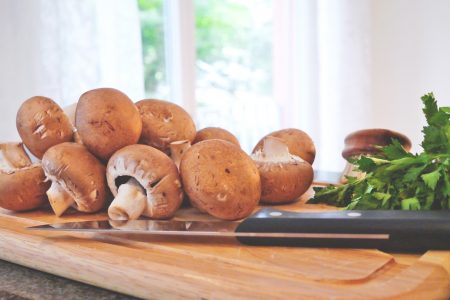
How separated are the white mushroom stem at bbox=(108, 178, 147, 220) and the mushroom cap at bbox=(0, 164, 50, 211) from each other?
0.16 meters

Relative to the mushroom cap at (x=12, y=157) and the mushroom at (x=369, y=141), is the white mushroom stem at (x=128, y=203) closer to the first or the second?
the mushroom cap at (x=12, y=157)

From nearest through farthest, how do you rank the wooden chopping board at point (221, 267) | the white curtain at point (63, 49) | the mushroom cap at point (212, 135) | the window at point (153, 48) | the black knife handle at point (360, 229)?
the wooden chopping board at point (221, 267) < the black knife handle at point (360, 229) < the mushroom cap at point (212, 135) < the white curtain at point (63, 49) < the window at point (153, 48)

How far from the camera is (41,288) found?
67cm

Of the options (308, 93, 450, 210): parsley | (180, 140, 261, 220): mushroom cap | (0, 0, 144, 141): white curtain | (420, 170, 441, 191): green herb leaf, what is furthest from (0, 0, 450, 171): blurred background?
(420, 170, 441, 191): green herb leaf

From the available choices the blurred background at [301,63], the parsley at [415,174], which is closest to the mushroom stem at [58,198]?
the parsley at [415,174]

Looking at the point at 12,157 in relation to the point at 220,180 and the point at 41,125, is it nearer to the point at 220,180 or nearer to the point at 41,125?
the point at 41,125

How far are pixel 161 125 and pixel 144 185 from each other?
0.17m

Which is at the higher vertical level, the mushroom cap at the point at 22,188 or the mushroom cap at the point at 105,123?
the mushroom cap at the point at 105,123

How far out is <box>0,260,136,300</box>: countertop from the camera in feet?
2.09

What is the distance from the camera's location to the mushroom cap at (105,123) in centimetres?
91

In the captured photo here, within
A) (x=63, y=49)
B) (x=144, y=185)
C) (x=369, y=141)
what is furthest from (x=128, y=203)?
(x=63, y=49)

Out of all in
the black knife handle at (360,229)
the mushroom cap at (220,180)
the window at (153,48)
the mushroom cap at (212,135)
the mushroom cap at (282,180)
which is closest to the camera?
the black knife handle at (360,229)

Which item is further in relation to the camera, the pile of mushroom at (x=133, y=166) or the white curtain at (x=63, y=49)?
the white curtain at (x=63, y=49)

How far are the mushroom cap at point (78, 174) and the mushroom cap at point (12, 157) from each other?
102mm
